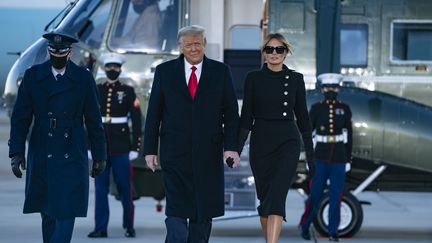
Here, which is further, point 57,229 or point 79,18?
point 79,18

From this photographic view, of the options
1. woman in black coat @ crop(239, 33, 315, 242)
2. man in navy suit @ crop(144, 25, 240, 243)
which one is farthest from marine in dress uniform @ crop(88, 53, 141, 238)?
man in navy suit @ crop(144, 25, 240, 243)

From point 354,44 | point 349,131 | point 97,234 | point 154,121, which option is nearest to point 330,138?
point 349,131

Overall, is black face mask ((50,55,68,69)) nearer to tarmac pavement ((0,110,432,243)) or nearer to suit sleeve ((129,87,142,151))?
tarmac pavement ((0,110,432,243))

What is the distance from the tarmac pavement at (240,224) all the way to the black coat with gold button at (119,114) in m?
0.87

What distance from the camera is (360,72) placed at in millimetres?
13523

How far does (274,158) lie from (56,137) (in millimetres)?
1711

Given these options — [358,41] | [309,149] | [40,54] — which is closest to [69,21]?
[40,54]

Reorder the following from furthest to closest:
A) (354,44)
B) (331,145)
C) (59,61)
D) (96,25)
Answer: (96,25) → (354,44) → (331,145) → (59,61)

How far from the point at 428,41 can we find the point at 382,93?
72 centimetres

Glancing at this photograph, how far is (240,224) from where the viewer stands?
1463 cm

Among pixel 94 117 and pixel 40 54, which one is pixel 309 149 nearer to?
pixel 94 117

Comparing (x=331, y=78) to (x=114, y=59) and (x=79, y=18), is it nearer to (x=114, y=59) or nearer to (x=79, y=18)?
(x=114, y=59)

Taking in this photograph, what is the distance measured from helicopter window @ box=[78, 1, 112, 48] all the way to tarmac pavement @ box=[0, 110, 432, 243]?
191 centimetres

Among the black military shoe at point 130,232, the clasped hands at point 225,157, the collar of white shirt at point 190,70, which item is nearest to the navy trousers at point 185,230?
the clasped hands at point 225,157
